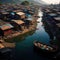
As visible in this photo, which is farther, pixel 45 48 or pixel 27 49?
pixel 27 49

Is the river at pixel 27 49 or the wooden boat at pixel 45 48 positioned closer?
the river at pixel 27 49

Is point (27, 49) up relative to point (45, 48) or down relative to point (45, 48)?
down

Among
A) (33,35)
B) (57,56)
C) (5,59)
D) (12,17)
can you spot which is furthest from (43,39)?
(12,17)

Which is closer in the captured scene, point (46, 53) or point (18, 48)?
point (46, 53)

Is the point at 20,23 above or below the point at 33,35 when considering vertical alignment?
above

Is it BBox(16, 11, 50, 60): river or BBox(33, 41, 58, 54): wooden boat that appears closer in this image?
BBox(16, 11, 50, 60): river

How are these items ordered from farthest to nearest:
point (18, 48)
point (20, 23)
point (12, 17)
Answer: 1. point (12, 17)
2. point (20, 23)
3. point (18, 48)

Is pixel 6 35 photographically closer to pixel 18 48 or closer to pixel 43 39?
pixel 18 48

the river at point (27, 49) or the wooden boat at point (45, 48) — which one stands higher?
the wooden boat at point (45, 48)

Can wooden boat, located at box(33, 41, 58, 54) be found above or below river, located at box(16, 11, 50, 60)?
above

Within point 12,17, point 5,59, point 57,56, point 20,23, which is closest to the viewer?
point 5,59
